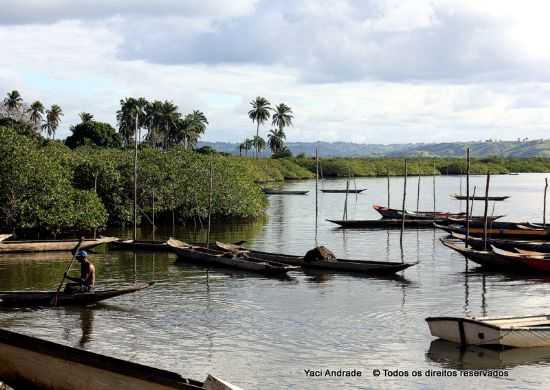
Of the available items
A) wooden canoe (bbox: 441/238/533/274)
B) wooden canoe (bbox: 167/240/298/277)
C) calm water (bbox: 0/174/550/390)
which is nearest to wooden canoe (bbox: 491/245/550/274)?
wooden canoe (bbox: 441/238/533/274)

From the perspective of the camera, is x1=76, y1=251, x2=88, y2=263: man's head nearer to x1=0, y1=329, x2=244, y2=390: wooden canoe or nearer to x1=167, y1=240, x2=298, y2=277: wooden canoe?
x1=0, y1=329, x2=244, y2=390: wooden canoe

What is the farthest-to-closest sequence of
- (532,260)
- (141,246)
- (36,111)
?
(36,111) < (141,246) < (532,260)

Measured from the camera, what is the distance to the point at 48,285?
30.1 meters

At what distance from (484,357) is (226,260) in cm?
1648

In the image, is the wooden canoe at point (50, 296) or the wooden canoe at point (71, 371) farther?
the wooden canoe at point (50, 296)

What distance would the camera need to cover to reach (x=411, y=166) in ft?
472

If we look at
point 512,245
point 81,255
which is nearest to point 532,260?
point 512,245

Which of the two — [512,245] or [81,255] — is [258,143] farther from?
[81,255]

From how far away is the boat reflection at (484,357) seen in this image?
62.0ft

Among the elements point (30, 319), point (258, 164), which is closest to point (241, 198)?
point (30, 319)

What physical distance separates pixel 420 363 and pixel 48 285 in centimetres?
1692

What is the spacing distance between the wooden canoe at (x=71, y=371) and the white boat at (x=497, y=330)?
371 inches

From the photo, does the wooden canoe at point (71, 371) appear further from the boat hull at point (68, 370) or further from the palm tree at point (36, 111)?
the palm tree at point (36, 111)

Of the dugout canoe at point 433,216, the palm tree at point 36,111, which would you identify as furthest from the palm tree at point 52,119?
the dugout canoe at point 433,216
